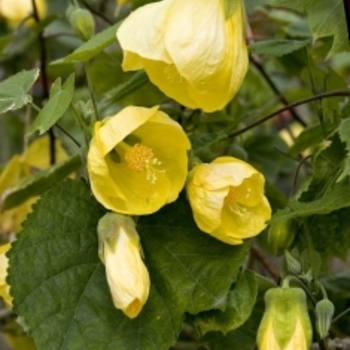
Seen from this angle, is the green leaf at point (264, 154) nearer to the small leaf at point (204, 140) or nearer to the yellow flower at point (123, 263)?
the small leaf at point (204, 140)

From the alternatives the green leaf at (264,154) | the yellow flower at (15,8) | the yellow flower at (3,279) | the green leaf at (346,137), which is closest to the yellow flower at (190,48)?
the green leaf at (346,137)

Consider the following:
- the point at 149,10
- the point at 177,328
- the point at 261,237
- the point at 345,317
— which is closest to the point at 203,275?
the point at 177,328

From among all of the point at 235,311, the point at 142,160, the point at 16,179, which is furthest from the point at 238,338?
the point at 16,179

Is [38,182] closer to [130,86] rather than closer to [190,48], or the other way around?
[130,86]

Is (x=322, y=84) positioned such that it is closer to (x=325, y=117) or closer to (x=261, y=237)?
(x=325, y=117)

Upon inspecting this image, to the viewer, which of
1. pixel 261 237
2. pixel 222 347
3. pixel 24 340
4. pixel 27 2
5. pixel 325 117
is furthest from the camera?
pixel 27 2

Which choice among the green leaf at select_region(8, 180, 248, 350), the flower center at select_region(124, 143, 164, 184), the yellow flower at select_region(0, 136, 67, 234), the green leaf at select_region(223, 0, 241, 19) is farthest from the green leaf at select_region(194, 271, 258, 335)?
the yellow flower at select_region(0, 136, 67, 234)
